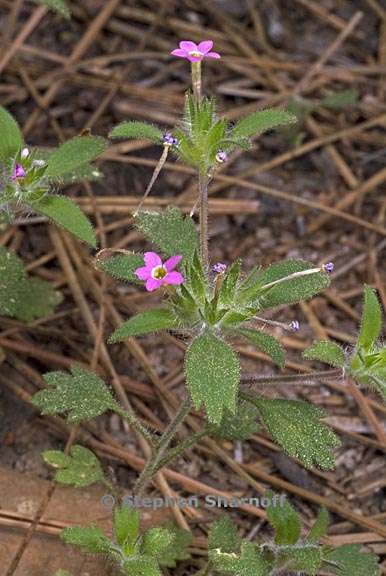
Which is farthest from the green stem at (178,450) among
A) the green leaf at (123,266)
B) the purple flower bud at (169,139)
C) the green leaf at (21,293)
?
the purple flower bud at (169,139)

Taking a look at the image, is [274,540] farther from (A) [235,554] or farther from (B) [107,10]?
(B) [107,10]

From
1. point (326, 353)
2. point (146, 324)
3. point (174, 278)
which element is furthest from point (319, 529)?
point (174, 278)

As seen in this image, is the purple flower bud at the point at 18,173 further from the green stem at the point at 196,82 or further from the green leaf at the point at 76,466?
the green leaf at the point at 76,466

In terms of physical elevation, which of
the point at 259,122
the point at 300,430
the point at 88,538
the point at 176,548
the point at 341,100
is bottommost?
the point at 88,538

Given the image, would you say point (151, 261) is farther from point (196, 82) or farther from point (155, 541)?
point (155, 541)

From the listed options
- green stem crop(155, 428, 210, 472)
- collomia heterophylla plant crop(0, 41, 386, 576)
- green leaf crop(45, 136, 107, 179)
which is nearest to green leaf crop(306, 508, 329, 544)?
collomia heterophylla plant crop(0, 41, 386, 576)

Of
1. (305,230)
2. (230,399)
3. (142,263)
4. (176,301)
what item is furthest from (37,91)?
(230,399)

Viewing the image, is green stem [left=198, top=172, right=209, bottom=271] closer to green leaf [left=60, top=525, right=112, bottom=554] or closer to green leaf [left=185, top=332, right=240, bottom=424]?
green leaf [left=185, top=332, right=240, bottom=424]
